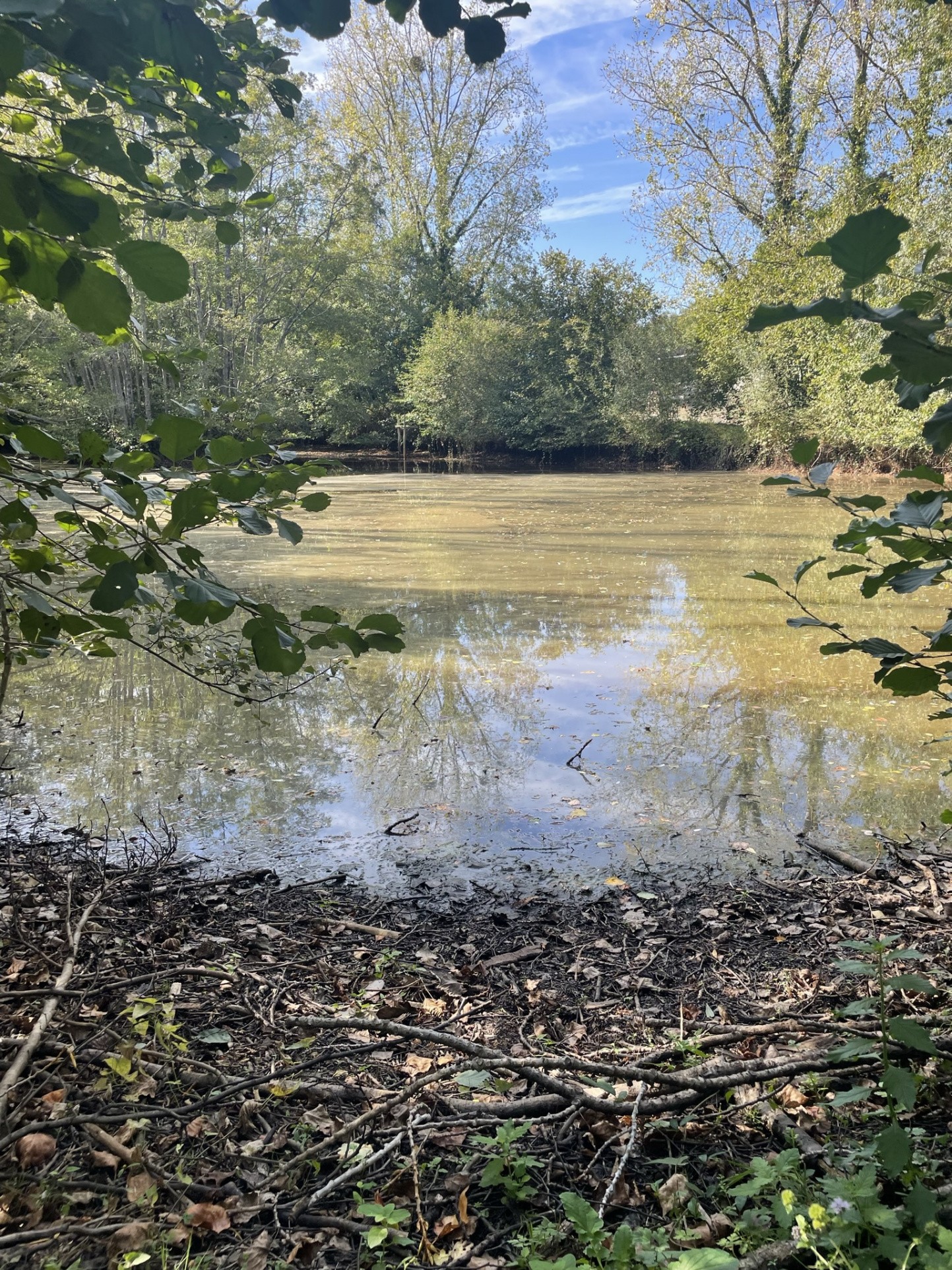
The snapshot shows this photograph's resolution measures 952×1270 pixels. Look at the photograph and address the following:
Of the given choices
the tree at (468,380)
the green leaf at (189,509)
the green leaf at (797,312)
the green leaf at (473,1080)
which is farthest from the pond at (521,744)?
the tree at (468,380)

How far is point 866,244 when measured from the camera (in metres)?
1.03

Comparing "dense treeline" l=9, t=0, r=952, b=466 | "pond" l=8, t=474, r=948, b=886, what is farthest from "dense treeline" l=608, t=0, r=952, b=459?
"pond" l=8, t=474, r=948, b=886

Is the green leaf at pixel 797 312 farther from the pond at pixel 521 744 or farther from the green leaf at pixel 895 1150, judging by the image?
the pond at pixel 521 744

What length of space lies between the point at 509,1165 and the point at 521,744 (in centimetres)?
302

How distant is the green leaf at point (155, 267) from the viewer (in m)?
1.00

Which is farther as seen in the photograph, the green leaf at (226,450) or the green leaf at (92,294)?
the green leaf at (226,450)

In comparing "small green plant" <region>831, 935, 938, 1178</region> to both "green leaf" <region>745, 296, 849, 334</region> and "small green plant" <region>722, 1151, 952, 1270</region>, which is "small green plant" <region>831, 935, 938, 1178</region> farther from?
"green leaf" <region>745, 296, 849, 334</region>

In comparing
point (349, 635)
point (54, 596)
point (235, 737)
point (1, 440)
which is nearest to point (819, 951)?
point (349, 635)

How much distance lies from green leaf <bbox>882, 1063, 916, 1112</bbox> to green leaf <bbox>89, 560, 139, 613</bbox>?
133 centimetres

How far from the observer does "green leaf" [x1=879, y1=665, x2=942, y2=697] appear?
4.51 ft

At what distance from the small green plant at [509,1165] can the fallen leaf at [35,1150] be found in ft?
2.55

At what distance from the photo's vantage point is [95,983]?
205cm

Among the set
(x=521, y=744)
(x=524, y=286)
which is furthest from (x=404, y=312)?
(x=521, y=744)

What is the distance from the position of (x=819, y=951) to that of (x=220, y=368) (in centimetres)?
2612
